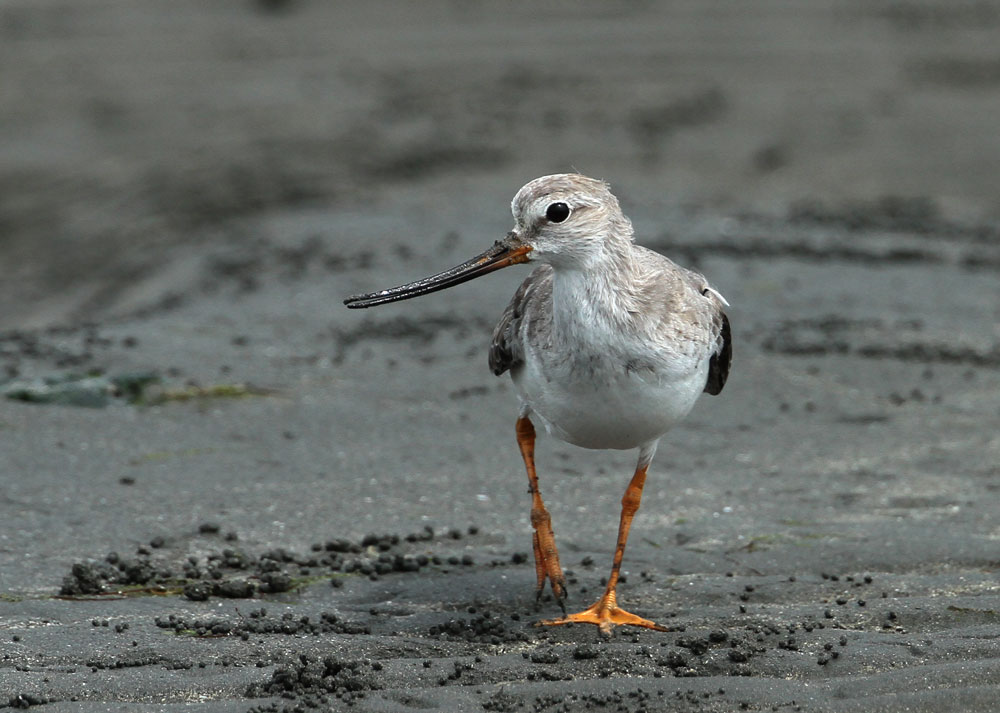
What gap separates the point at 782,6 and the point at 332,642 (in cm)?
1881

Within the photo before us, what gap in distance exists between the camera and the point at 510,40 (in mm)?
21938

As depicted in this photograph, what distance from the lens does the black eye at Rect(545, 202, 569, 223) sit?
625 cm

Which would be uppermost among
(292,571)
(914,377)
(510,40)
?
(510,40)

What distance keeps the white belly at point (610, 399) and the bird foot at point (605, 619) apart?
78 centimetres

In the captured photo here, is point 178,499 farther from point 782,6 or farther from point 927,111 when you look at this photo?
point 782,6

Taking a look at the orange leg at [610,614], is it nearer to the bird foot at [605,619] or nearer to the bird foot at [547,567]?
the bird foot at [605,619]

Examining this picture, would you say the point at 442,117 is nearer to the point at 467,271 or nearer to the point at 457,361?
the point at 457,361

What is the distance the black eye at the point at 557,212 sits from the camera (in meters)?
6.25

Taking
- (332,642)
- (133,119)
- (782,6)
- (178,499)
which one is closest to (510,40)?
(782,6)

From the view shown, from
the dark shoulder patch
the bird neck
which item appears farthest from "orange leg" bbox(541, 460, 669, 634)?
the bird neck

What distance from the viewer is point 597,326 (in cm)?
623

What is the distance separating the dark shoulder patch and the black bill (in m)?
1.47

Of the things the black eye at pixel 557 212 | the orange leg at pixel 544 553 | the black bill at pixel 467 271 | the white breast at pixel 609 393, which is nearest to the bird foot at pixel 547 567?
the orange leg at pixel 544 553

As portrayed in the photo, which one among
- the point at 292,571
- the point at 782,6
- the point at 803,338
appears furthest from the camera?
the point at 782,6
